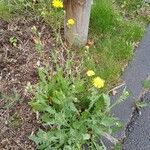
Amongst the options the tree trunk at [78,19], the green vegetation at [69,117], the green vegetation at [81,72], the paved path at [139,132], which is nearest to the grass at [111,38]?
the green vegetation at [81,72]

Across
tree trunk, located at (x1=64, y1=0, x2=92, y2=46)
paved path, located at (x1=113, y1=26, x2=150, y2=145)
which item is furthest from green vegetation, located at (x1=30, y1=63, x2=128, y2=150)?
tree trunk, located at (x1=64, y1=0, x2=92, y2=46)

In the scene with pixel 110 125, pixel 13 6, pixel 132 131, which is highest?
pixel 13 6

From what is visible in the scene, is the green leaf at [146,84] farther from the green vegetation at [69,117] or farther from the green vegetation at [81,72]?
the green vegetation at [69,117]

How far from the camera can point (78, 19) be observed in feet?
12.0

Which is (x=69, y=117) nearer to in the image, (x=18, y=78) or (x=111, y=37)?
(x=18, y=78)

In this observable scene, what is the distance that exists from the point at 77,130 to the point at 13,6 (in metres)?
1.63

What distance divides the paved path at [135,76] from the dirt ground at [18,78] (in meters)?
0.67

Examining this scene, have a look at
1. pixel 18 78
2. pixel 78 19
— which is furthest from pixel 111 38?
pixel 18 78

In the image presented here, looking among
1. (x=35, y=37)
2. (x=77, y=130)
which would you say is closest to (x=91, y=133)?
(x=77, y=130)

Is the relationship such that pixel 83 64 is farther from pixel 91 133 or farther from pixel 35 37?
pixel 91 133

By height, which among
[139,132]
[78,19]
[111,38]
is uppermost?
[78,19]

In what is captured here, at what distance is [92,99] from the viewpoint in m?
2.92

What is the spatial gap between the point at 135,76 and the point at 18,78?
0.99 meters

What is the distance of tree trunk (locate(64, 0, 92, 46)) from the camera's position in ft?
11.7
